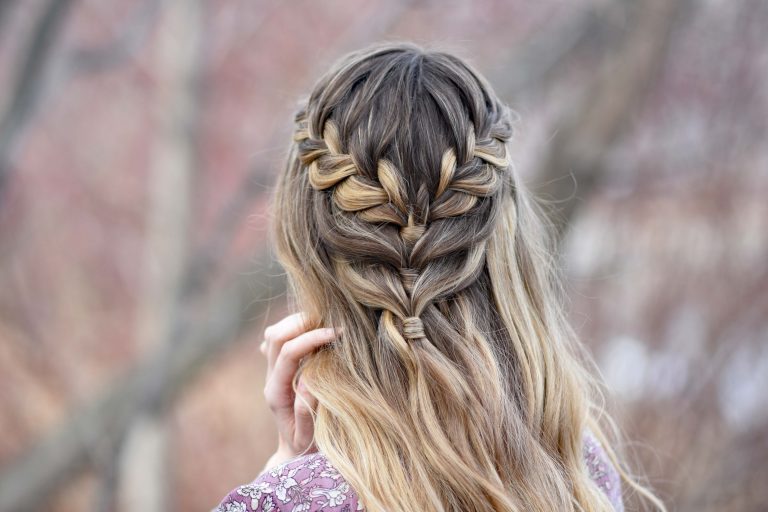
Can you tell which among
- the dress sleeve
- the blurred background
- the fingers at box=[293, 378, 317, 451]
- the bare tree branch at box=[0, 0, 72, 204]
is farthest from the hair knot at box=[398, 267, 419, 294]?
the bare tree branch at box=[0, 0, 72, 204]

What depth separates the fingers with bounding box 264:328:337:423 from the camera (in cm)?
159

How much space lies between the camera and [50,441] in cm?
411

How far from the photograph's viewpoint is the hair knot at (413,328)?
1.48 metres

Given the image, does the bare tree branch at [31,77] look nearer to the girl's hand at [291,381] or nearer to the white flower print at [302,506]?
the girl's hand at [291,381]

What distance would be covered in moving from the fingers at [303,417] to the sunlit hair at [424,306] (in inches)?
3.1

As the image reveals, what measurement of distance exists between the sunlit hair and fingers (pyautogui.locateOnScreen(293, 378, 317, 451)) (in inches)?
3.1

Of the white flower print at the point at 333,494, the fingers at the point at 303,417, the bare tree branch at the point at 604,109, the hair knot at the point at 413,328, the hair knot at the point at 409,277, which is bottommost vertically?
the white flower print at the point at 333,494

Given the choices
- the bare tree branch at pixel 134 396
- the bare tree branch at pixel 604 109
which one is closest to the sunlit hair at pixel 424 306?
the bare tree branch at pixel 604 109

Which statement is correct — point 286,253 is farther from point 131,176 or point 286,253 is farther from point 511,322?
point 131,176

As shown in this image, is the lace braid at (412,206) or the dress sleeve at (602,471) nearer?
the lace braid at (412,206)

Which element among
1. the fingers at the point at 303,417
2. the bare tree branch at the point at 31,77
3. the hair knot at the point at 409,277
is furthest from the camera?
the bare tree branch at the point at 31,77

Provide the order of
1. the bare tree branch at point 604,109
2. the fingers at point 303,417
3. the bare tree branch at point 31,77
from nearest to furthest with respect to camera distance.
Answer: the fingers at point 303,417 < the bare tree branch at point 31,77 < the bare tree branch at point 604,109

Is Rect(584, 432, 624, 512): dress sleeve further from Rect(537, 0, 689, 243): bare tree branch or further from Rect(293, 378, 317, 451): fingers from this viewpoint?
Rect(537, 0, 689, 243): bare tree branch

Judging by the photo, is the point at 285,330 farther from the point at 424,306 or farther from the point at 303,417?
the point at 424,306
